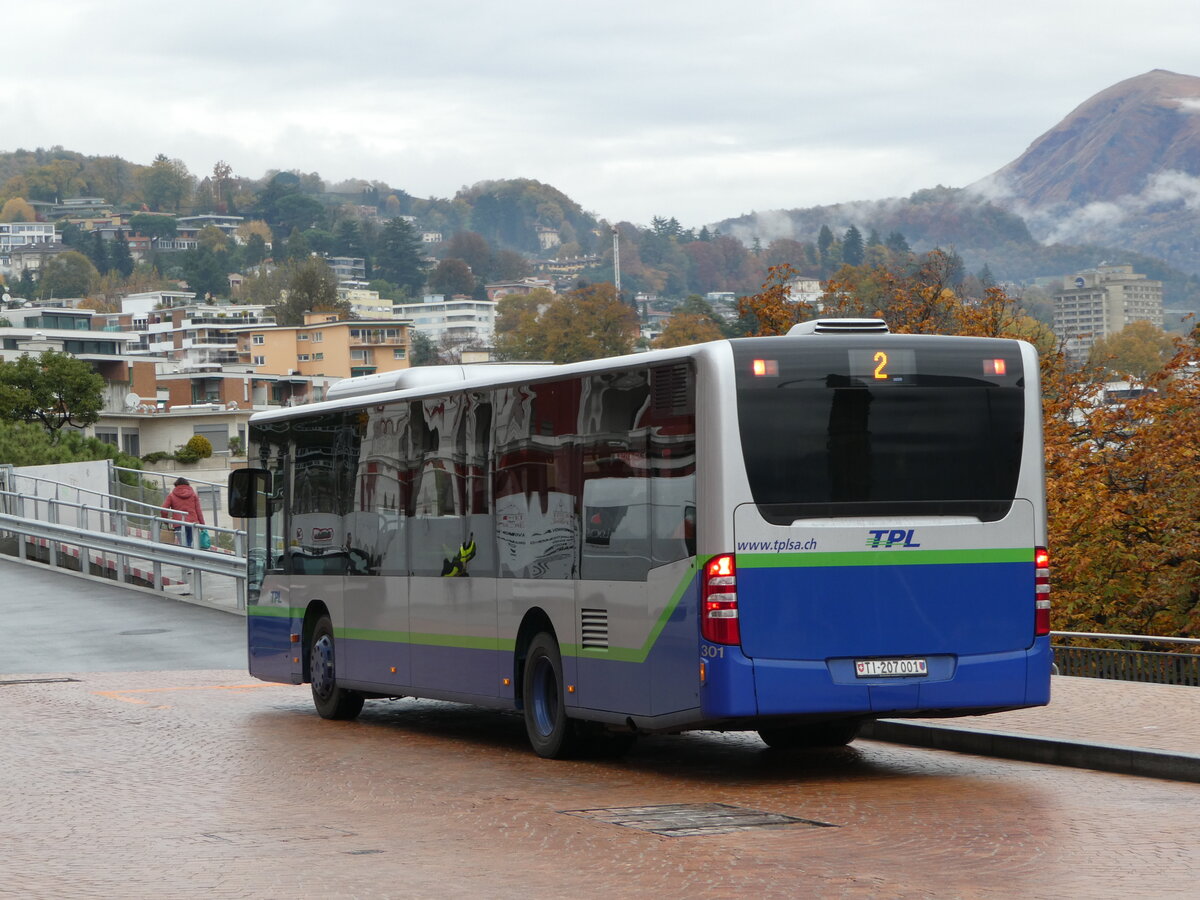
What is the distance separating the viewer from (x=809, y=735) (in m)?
13.9

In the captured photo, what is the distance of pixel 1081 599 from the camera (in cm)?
4153

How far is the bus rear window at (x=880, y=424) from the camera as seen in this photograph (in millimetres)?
11461

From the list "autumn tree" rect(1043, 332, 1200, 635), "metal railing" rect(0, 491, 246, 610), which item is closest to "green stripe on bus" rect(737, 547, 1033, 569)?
"metal railing" rect(0, 491, 246, 610)

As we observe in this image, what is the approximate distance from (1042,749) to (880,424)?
2.57m

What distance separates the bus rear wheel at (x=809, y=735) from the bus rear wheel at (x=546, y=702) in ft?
5.05

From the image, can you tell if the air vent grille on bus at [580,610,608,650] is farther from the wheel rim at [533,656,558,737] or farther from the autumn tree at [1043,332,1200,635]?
the autumn tree at [1043,332,1200,635]

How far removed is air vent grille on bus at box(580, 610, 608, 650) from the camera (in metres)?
12.4

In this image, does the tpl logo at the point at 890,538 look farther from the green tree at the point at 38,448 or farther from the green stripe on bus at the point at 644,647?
the green tree at the point at 38,448

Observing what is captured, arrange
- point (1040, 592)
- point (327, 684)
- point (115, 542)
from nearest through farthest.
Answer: point (1040, 592), point (327, 684), point (115, 542)

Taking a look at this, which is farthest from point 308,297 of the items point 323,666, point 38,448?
point 323,666

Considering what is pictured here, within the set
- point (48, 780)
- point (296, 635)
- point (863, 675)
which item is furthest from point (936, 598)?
point (296, 635)

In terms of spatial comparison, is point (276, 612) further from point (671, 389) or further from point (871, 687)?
point (871, 687)

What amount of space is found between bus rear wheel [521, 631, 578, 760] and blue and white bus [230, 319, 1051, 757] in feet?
0.06

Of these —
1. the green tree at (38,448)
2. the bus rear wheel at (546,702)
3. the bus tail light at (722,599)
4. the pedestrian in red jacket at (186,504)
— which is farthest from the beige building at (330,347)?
the bus tail light at (722,599)
